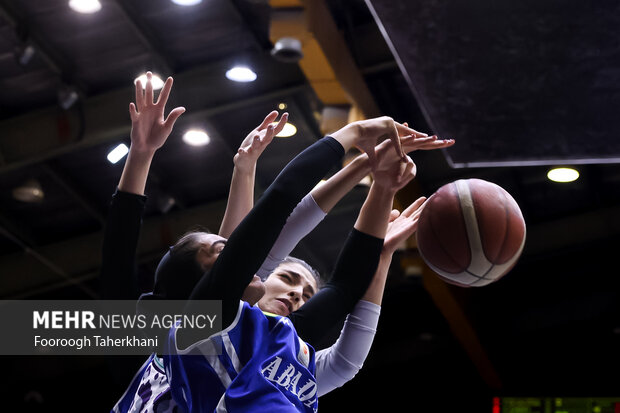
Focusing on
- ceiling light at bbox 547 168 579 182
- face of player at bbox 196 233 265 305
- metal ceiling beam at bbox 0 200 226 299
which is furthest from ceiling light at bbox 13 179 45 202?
face of player at bbox 196 233 265 305

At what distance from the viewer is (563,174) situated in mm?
8711

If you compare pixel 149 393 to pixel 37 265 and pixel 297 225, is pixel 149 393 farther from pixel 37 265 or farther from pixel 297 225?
pixel 37 265

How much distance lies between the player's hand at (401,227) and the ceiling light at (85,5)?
12.9ft

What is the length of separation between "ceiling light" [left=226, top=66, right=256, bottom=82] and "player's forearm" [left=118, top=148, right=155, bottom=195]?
4.88 metres

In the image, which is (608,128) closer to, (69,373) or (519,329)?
(519,329)

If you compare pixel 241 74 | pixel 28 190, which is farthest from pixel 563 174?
pixel 28 190

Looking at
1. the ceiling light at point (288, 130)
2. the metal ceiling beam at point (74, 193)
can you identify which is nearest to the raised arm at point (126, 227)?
the ceiling light at point (288, 130)

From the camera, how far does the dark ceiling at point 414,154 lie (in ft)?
13.4

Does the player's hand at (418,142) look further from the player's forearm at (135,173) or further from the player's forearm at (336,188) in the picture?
the player's forearm at (135,173)

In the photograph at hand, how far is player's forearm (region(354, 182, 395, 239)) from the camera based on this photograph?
2.28 m

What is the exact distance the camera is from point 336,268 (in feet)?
7.47

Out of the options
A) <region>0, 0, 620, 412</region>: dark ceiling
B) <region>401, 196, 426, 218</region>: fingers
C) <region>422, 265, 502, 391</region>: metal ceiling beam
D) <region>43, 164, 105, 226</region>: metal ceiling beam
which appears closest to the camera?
<region>401, 196, 426, 218</region>: fingers

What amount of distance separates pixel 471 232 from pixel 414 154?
6051mm

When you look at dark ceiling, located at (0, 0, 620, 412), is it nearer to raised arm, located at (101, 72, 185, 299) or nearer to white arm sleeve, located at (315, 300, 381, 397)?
white arm sleeve, located at (315, 300, 381, 397)
